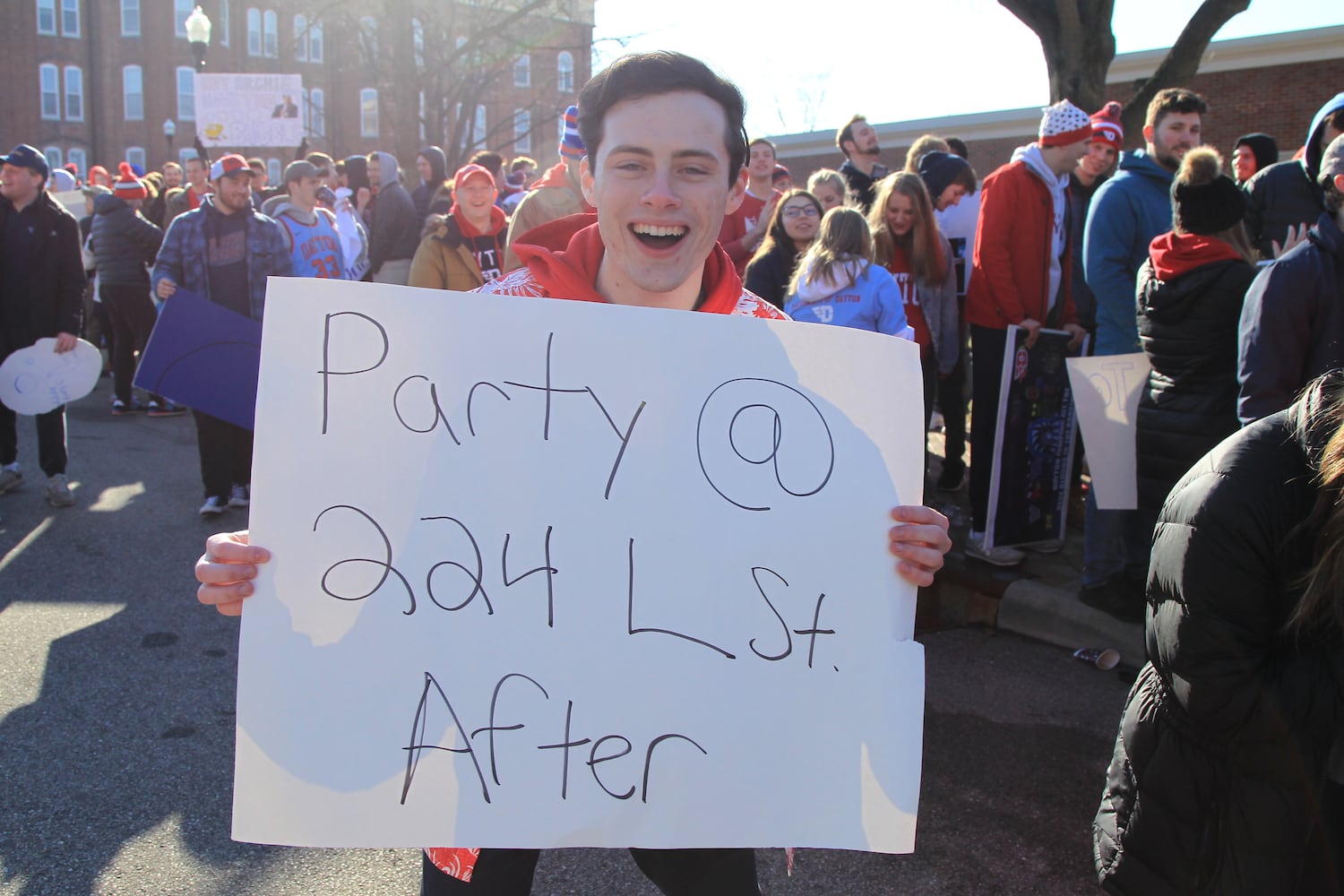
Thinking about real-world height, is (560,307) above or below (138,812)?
above

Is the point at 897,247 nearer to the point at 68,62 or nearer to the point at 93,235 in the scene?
the point at 93,235

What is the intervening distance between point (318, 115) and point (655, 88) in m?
50.4

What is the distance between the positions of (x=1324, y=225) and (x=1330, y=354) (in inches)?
15.4

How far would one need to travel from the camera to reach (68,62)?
149ft

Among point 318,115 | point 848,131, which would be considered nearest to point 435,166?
point 848,131

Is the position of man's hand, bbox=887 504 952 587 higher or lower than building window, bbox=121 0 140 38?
lower

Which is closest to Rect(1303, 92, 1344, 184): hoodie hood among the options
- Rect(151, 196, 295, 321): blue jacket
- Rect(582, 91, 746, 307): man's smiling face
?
Rect(582, 91, 746, 307): man's smiling face

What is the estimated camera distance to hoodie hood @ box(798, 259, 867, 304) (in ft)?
15.6

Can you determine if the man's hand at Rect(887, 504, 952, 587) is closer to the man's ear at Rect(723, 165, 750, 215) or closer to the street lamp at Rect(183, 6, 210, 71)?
the man's ear at Rect(723, 165, 750, 215)

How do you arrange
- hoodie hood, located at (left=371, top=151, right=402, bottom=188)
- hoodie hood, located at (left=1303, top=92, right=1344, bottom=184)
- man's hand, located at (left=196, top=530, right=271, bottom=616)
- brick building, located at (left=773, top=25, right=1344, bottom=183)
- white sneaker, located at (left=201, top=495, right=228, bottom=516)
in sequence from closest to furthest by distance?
man's hand, located at (left=196, top=530, right=271, bottom=616)
hoodie hood, located at (left=1303, top=92, right=1344, bottom=184)
white sneaker, located at (left=201, top=495, right=228, bottom=516)
hoodie hood, located at (left=371, top=151, right=402, bottom=188)
brick building, located at (left=773, top=25, right=1344, bottom=183)

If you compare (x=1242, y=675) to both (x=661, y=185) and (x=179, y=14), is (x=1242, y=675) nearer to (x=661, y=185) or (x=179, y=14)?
(x=661, y=185)

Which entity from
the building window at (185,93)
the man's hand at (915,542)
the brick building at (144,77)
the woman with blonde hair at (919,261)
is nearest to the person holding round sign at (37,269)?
the woman with blonde hair at (919,261)

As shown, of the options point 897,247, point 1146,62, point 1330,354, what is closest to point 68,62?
point 1146,62

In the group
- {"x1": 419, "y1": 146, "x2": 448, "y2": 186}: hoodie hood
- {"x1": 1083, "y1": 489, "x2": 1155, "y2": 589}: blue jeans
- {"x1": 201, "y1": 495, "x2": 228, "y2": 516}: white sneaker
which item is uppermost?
{"x1": 419, "y1": 146, "x2": 448, "y2": 186}: hoodie hood
